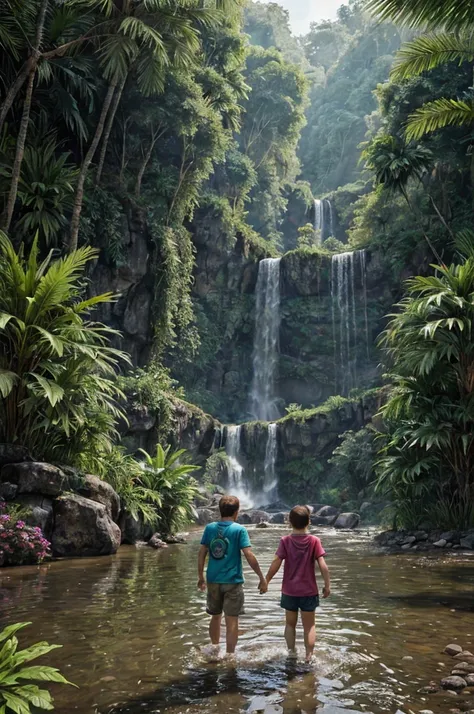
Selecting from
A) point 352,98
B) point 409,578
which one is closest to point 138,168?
point 409,578

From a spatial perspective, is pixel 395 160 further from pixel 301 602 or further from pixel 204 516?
pixel 301 602

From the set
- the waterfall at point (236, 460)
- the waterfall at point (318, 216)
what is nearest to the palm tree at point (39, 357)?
the waterfall at point (236, 460)

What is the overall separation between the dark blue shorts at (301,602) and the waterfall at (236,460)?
24234 millimetres

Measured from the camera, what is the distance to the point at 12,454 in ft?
31.1

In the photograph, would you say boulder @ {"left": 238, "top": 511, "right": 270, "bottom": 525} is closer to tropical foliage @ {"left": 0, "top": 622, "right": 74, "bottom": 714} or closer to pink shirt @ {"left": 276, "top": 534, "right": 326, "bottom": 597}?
pink shirt @ {"left": 276, "top": 534, "right": 326, "bottom": 597}

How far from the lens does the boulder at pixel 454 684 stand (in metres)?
3.48

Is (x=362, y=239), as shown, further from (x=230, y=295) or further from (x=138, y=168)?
(x=138, y=168)

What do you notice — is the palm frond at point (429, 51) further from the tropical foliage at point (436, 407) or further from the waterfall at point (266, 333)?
the waterfall at point (266, 333)

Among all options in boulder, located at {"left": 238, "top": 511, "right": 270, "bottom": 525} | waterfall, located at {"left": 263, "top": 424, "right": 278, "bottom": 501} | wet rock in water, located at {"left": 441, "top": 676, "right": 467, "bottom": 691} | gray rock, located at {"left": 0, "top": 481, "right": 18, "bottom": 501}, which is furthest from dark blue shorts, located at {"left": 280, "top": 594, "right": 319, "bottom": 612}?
waterfall, located at {"left": 263, "top": 424, "right": 278, "bottom": 501}

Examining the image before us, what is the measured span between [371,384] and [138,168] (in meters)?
15.9

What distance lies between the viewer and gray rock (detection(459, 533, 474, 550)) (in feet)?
34.2

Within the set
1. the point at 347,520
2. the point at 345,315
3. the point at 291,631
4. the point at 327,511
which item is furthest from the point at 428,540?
the point at 345,315

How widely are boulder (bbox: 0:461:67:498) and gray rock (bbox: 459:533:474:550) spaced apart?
655 centimetres

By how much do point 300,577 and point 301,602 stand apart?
0.53 feet
